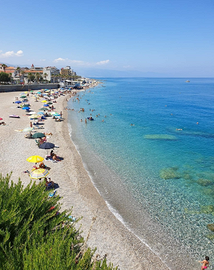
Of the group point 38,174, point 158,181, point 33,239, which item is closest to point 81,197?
point 38,174

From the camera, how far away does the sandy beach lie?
32.8ft

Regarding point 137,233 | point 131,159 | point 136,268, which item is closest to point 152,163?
point 131,159

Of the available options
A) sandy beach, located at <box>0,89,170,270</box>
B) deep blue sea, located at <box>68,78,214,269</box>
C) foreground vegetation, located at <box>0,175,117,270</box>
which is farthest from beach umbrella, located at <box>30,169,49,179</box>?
foreground vegetation, located at <box>0,175,117,270</box>

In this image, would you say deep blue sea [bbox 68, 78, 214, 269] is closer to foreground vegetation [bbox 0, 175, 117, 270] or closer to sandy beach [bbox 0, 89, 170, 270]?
sandy beach [bbox 0, 89, 170, 270]

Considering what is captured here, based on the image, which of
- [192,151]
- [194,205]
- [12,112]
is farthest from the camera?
Answer: [12,112]

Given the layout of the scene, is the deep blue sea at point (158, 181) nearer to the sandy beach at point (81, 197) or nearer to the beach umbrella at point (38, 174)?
the sandy beach at point (81, 197)

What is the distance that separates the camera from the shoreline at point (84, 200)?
9.99 m

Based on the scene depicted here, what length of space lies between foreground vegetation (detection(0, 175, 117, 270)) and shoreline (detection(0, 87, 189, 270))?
2.91 meters

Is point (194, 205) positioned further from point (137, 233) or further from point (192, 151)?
point (192, 151)

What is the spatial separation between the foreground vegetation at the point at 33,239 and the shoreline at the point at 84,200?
2.91 meters

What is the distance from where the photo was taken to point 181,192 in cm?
1638

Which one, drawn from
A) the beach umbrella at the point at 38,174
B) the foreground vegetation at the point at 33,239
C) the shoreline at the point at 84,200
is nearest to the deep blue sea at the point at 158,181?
the shoreline at the point at 84,200

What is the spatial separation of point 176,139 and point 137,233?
2195cm

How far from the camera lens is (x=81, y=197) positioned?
14430 millimetres
